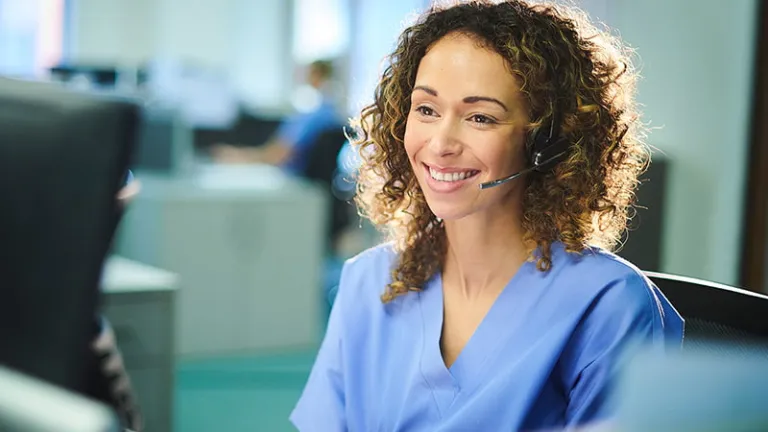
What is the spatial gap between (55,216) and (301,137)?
12.0 feet

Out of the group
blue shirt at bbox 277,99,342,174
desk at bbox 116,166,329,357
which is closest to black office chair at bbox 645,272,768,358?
desk at bbox 116,166,329,357

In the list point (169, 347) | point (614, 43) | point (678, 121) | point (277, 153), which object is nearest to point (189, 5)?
point (277, 153)

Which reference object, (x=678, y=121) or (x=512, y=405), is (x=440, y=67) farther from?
(x=678, y=121)

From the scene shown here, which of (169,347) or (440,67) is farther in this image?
(169,347)

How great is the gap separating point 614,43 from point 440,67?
0.24 meters

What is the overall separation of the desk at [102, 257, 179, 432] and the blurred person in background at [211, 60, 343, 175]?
2234 millimetres

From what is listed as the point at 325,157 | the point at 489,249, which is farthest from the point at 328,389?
the point at 325,157

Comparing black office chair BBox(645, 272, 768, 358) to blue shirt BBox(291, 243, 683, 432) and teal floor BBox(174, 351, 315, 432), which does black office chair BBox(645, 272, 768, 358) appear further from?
teal floor BBox(174, 351, 315, 432)

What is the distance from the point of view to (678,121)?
3.06m

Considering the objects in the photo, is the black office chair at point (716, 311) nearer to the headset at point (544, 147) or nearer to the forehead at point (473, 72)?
the headset at point (544, 147)

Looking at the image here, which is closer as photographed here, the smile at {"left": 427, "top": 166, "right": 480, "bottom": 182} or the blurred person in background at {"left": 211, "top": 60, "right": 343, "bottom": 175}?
the smile at {"left": 427, "top": 166, "right": 480, "bottom": 182}

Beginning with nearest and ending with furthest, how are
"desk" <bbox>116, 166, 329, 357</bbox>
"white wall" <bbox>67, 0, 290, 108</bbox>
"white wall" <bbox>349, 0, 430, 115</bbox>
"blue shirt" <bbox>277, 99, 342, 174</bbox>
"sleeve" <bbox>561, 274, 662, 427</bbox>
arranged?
1. "sleeve" <bbox>561, 274, 662, 427</bbox>
2. "desk" <bbox>116, 166, 329, 357</bbox>
3. "blue shirt" <bbox>277, 99, 342, 174</bbox>
4. "white wall" <bbox>349, 0, 430, 115</bbox>
5. "white wall" <bbox>67, 0, 290, 108</bbox>

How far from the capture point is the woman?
0.93 meters

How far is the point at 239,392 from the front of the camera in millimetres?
3035
